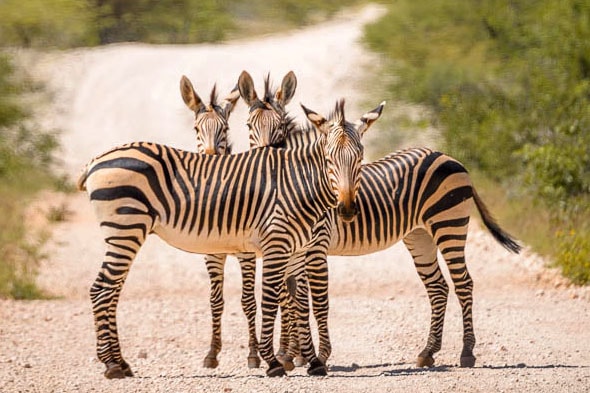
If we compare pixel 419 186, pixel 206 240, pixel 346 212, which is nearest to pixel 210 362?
pixel 206 240

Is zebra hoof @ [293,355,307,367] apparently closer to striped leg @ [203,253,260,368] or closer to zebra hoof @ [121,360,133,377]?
striped leg @ [203,253,260,368]

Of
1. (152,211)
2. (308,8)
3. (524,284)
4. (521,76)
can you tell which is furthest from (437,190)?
(308,8)

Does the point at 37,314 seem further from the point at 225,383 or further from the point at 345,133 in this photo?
the point at 345,133

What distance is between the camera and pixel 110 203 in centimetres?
759

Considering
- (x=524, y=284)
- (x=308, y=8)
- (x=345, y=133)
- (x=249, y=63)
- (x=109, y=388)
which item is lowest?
(x=109, y=388)

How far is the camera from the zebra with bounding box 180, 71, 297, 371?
8.61 meters

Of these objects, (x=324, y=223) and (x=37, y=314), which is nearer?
(x=324, y=223)

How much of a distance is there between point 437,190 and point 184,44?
22345 millimetres

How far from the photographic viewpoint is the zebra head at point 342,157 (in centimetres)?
734

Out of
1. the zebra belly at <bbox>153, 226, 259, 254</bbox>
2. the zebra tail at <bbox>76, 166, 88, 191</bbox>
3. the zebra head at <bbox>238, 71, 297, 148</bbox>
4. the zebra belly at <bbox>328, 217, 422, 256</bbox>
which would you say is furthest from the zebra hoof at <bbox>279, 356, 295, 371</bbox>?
the zebra tail at <bbox>76, 166, 88, 191</bbox>

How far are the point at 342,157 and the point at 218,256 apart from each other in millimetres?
1720

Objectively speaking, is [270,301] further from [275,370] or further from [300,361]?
[300,361]

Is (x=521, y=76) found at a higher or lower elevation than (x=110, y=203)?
higher

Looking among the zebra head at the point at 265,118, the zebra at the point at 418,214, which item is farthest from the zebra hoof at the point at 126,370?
the zebra head at the point at 265,118
